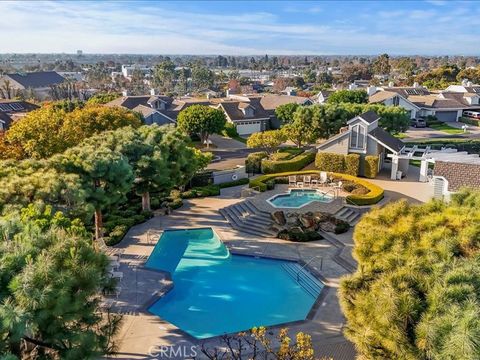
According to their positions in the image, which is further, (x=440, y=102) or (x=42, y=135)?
(x=440, y=102)

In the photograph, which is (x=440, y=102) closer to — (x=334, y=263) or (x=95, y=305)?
(x=334, y=263)

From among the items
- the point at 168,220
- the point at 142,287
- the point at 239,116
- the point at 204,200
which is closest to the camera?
the point at 142,287

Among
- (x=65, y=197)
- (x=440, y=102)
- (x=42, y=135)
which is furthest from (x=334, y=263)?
(x=440, y=102)

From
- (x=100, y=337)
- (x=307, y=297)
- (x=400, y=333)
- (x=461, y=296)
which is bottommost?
(x=307, y=297)

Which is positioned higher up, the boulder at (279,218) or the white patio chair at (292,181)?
the white patio chair at (292,181)

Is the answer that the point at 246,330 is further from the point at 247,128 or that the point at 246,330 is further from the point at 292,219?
the point at 247,128

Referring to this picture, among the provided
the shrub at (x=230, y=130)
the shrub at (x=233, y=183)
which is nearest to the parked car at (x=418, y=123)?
the shrub at (x=230, y=130)

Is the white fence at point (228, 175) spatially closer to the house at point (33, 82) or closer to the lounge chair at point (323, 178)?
the lounge chair at point (323, 178)
